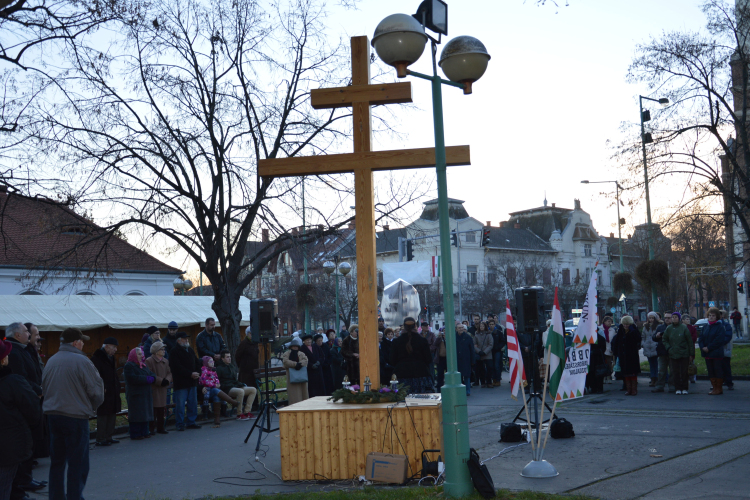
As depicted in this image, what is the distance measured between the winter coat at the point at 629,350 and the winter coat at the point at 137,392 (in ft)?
36.4

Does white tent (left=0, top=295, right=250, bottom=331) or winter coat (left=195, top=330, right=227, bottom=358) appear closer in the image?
winter coat (left=195, top=330, right=227, bottom=358)

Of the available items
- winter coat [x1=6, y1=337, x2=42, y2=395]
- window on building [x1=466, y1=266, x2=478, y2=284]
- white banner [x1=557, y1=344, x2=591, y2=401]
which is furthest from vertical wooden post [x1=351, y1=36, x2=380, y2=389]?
window on building [x1=466, y1=266, x2=478, y2=284]

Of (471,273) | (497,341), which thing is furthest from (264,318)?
(471,273)

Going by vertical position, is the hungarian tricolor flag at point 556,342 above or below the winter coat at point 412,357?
above

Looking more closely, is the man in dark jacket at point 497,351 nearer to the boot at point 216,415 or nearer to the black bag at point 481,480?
the boot at point 216,415

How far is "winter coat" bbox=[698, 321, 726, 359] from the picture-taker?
1580 centimetres

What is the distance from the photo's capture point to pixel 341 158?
9.91 m

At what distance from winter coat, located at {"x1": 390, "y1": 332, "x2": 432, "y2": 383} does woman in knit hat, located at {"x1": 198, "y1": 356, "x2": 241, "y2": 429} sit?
404 cm

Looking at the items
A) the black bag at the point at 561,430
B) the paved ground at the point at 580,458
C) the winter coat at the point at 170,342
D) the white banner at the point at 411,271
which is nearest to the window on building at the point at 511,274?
the white banner at the point at 411,271

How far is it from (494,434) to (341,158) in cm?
548

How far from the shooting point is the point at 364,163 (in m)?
9.82

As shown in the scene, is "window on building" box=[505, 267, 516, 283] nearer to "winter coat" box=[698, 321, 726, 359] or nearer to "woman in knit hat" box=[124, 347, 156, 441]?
"winter coat" box=[698, 321, 726, 359]

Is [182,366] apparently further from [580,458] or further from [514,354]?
[580,458]

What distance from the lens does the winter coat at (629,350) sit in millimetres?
17031
